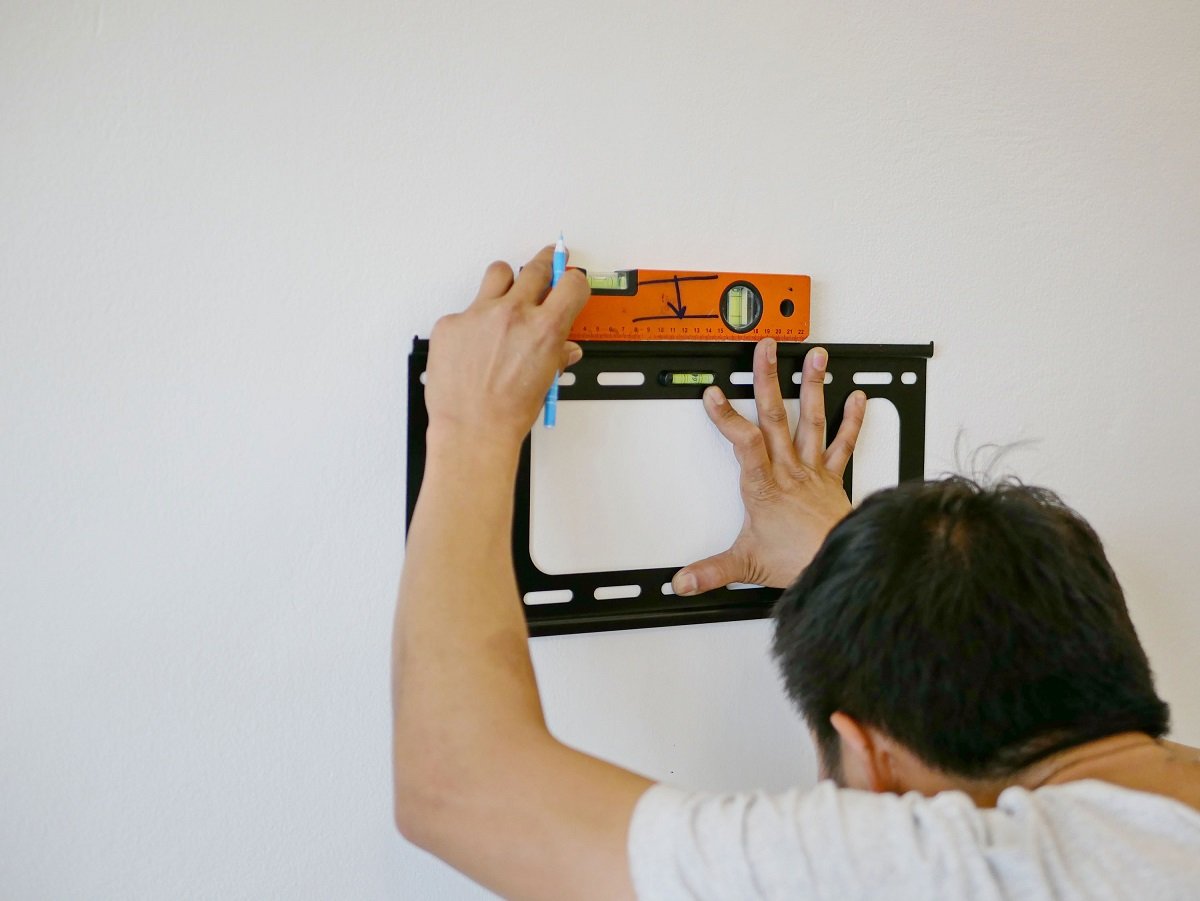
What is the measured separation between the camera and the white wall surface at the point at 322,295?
80cm

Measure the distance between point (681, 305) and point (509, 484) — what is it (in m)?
0.30

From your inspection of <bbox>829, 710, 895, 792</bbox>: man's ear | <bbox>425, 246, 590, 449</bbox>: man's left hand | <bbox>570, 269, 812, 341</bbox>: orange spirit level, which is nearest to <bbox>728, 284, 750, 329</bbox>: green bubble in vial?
<bbox>570, 269, 812, 341</bbox>: orange spirit level

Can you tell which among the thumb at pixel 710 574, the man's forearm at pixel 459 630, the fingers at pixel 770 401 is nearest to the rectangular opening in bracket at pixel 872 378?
the fingers at pixel 770 401

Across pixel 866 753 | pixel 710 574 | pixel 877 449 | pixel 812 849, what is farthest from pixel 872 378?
pixel 812 849

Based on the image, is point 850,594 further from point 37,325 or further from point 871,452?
point 37,325

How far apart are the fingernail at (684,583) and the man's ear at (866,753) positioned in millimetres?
292

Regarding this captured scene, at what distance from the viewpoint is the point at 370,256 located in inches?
34.4

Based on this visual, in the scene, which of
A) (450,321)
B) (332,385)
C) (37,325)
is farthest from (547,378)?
(37,325)

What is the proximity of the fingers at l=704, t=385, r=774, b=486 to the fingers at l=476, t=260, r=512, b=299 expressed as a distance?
0.79 feet

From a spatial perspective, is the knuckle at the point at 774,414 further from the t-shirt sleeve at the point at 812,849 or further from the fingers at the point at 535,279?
the t-shirt sleeve at the point at 812,849

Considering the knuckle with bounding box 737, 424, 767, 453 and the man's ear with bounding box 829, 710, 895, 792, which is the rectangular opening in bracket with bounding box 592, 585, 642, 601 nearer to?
the knuckle with bounding box 737, 424, 767, 453

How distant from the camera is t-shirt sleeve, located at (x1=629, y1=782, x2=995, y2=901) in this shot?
1.89ft

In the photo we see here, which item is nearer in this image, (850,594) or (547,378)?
(850,594)

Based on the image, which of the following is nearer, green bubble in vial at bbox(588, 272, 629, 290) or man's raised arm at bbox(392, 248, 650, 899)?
man's raised arm at bbox(392, 248, 650, 899)
